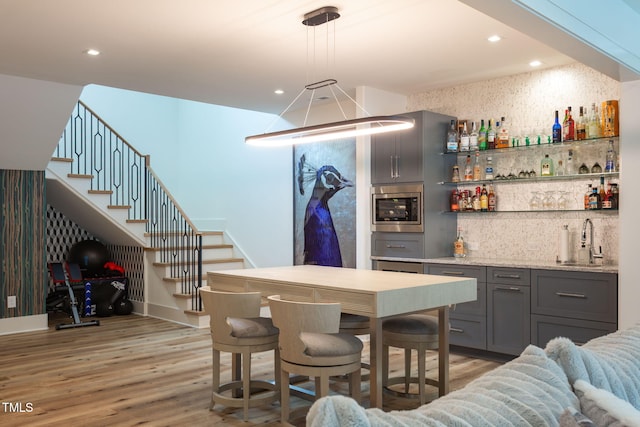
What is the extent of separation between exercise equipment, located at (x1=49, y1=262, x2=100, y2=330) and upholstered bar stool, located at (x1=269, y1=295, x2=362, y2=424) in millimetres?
4330

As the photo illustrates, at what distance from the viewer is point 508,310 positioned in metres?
4.98

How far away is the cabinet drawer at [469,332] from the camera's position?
5168 millimetres

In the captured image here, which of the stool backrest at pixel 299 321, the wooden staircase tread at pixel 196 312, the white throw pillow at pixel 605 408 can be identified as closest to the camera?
the white throw pillow at pixel 605 408

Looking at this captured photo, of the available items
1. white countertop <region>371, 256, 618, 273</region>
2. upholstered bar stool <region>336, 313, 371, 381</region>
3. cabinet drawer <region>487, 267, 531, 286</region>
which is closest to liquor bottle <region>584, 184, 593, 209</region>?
white countertop <region>371, 256, 618, 273</region>

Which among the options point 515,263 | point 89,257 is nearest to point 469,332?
point 515,263

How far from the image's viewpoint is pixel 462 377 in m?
4.56

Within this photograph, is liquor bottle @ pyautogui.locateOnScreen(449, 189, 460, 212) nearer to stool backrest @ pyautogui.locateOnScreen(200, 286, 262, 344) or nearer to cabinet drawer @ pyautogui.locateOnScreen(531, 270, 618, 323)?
cabinet drawer @ pyautogui.locateOnScreen(531, 270, 618, 323)

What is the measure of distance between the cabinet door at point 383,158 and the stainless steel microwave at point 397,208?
3.8 inches

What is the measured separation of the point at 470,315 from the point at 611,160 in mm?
1855

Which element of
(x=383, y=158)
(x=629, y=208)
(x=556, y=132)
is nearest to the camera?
(x=629, y=208)

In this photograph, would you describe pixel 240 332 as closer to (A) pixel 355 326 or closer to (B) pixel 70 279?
(A) pixel 355 326

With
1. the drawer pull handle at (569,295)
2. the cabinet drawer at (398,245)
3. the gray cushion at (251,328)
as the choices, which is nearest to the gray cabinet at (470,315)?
the cabinet drawer at (398,245)

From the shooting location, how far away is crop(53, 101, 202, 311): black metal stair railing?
7.34 m

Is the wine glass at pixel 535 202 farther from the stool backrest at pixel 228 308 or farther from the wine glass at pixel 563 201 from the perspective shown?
the stool backrest at pixel 228 308
